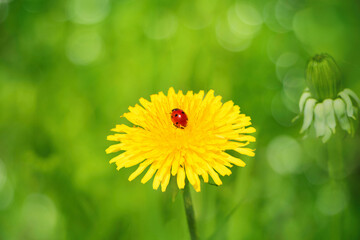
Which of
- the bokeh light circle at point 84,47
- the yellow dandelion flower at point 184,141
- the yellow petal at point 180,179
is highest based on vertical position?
the bokeh light circle at point 84,47

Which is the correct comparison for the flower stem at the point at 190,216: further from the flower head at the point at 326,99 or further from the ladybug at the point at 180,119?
the flower head at the point at 326,99

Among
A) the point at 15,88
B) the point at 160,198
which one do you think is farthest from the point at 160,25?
the point at 160,198

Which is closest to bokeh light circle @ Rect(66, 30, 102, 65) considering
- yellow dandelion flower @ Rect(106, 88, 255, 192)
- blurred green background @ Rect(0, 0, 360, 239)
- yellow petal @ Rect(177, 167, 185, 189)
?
blurred green background @ Rect(0, 0, 360, 239)

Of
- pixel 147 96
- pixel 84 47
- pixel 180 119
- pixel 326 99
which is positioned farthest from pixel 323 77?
pixel 84 47

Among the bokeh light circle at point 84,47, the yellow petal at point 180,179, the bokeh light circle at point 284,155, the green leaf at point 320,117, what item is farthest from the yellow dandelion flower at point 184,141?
the bokeh light circle at point 84,47

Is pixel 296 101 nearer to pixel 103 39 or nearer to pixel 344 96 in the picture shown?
pixel 344 96

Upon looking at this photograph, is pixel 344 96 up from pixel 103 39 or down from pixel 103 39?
down

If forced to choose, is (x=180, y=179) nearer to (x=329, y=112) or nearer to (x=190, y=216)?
(x=190, y=216)
